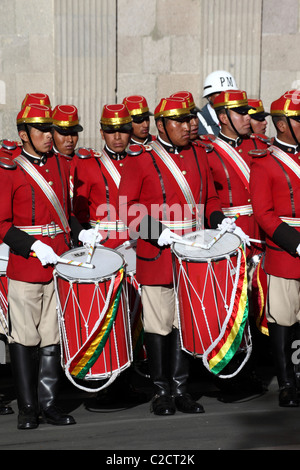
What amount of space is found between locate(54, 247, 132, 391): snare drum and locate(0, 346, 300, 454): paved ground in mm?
363

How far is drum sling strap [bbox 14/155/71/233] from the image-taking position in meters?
7.07

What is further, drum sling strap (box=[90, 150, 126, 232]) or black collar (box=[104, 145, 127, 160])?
black collar (box=[104, 145, 127, 160])

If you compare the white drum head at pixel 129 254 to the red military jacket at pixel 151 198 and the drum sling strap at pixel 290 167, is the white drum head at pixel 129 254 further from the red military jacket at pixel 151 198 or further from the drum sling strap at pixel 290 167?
the drum sling strap at pixel 290 167

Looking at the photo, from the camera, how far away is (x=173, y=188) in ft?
24.1

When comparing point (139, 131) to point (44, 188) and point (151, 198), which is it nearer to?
point (151, 198)

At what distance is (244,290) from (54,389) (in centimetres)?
136

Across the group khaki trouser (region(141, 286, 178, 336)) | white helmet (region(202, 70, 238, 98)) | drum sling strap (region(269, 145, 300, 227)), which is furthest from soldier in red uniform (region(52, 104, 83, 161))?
white helmet (region(202, 70, 238, 98))

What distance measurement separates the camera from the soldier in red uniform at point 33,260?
23.0 feet

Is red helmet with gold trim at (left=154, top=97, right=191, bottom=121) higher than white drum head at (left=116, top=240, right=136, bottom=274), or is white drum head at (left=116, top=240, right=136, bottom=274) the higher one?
red helmet with gold trim at (left=154, top=97, right=191, bottom=121)

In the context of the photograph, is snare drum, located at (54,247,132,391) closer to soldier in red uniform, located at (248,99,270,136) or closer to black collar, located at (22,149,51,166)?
black collar, located at (22,149,51,166)

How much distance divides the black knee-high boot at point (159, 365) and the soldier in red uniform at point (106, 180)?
915mm

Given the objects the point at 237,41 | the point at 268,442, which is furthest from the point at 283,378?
the point at 237,41

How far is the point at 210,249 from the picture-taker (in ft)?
22.7
